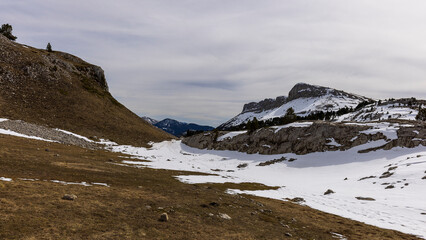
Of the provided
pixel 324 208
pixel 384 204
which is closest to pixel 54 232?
pixel 324 208

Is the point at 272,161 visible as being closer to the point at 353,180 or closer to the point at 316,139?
the point at 316,139

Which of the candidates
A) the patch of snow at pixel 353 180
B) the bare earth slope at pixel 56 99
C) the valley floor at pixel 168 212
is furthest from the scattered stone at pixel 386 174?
the bare earth slope at pixel 56 99

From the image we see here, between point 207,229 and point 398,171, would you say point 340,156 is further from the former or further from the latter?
point 207,229

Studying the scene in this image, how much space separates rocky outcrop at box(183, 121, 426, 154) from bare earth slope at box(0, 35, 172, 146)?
47.8 metres

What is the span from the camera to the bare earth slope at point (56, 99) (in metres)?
81.1

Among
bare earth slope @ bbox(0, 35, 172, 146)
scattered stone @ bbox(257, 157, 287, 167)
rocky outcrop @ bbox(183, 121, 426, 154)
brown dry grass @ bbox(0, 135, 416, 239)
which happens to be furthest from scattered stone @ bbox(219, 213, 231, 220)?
bare earth slope @ bbox(0, 35, 172, 146)

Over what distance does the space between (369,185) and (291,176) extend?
1720cm

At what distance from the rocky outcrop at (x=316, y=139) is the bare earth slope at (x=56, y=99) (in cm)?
4778

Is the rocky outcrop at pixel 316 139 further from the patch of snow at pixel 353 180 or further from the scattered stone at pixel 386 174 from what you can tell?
the scattered stone at pixel 386 174

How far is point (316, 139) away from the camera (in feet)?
228

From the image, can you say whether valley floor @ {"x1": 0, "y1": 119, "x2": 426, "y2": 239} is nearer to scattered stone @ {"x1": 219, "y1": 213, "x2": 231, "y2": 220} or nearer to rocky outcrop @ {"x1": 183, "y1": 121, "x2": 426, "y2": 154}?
scattered stone @ {"x1": 219, "y1": 213, "x2": 231, "y2": 220}

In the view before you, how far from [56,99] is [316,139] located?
10325cm

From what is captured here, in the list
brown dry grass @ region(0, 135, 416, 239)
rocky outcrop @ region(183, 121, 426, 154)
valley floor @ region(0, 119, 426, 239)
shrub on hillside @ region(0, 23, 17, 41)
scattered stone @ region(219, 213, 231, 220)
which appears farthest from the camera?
shrub on hillside @ region(0, 23, 17, 41)

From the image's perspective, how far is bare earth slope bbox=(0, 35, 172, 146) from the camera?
81125 millimetres
